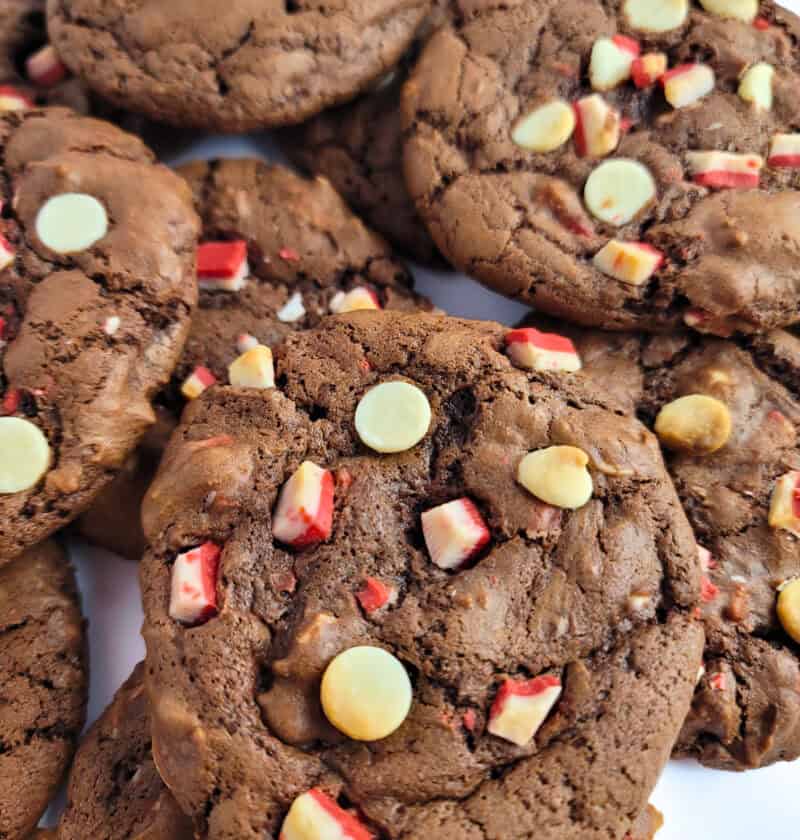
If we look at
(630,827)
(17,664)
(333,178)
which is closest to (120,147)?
(333,178)

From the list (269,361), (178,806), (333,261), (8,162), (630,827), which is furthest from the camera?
(333,261)

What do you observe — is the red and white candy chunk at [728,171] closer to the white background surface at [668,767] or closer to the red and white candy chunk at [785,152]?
the red and white candy chunk at [785,152]

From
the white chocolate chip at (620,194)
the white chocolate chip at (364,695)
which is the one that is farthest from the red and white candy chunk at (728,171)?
the white chocolate chip at (364,695)

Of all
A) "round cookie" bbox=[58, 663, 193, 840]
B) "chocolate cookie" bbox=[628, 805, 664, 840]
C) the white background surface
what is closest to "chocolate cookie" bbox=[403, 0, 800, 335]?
the white background surface

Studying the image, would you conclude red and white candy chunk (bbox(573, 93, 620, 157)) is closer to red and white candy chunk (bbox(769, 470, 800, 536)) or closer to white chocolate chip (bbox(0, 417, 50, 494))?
red and white candy chunk (bbox(769, 470, 800, 536))

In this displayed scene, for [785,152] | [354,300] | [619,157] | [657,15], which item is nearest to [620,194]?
[619,157]

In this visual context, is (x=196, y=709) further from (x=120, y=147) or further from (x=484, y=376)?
(x=120, y=147)

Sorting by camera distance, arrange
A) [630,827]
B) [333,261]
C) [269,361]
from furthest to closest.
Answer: [333,261] → [269,361] → [630,827]
